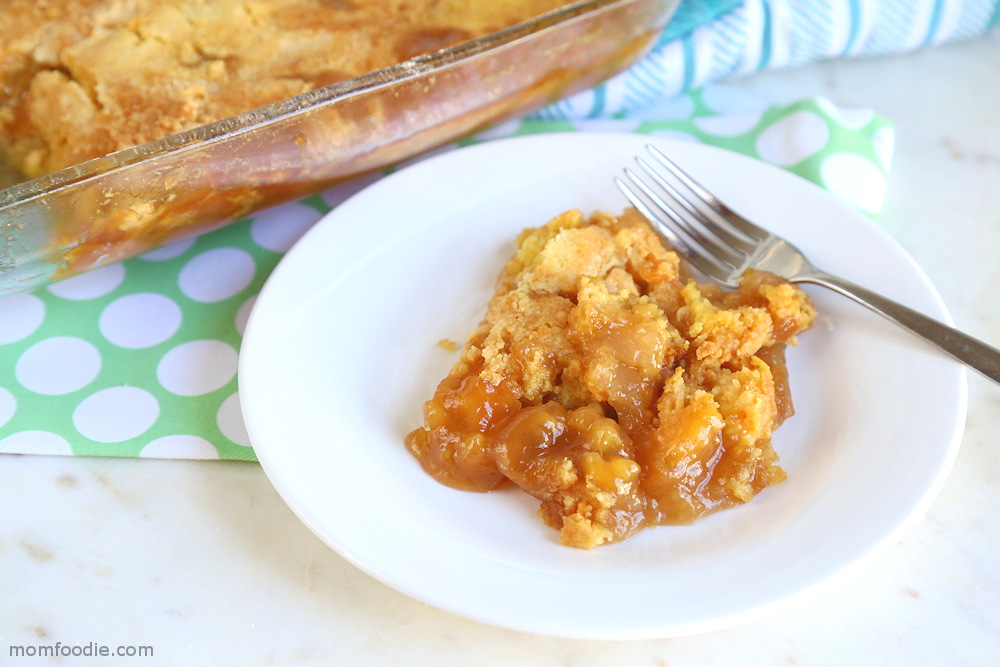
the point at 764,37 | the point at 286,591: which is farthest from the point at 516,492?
the point at 764,37

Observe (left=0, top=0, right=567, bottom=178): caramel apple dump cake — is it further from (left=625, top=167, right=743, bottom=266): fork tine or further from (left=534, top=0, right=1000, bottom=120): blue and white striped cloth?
(left=625, top=167, right=743, bottom=266): fork tine

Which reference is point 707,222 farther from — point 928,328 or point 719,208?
point 928,328

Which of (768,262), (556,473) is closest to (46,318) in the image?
(556,473)

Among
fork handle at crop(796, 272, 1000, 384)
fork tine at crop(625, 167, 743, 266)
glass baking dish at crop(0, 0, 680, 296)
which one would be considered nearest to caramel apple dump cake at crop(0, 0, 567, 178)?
glass baking dish at crop(0, 0, 680, 296)

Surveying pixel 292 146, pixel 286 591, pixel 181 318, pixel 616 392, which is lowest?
pixel 286 591

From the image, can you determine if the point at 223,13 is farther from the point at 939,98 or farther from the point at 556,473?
the point at 939,98

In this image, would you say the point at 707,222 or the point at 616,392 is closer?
the point at 616,392

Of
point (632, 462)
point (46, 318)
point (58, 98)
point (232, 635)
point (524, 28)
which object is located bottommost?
point (232, 635)
